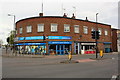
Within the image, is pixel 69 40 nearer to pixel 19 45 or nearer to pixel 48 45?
pixel 48 45

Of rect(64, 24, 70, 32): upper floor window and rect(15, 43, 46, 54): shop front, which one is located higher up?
rect(64, 24, 70, 32): upper floor window

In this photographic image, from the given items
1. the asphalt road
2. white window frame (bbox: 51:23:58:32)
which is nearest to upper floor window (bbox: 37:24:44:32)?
white window frame (bbox: 51:23:58:32)

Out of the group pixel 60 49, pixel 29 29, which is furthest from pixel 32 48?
pixel 60 49

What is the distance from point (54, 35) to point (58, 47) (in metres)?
2.56

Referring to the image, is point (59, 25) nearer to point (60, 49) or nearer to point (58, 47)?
point (58, 47)

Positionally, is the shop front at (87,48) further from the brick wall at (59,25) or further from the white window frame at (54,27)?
the white window frame at (54,27)

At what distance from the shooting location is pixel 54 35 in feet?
112

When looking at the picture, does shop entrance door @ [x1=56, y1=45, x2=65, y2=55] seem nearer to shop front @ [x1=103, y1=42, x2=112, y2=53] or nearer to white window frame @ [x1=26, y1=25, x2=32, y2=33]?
white window frame @ [x1=26, y1=25, x2=32, y2=33]

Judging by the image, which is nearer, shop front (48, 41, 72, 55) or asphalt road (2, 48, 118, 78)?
asphalt road (2, 48, 118, 78)

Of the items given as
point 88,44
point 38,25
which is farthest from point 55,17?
point 88,44

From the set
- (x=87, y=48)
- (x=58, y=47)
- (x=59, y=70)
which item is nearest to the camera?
(x=59, y=70)

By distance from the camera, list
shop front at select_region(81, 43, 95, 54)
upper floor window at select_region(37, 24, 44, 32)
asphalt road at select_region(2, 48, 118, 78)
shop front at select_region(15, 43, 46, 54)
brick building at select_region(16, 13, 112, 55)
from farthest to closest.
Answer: shop front at select_region(81, 43, 95, 54) < upper floor window at select_region(37, 24, 44, 32) < shop front at select_region(15, 43, 46, 54) < brick building at select_region(16, 13, 112, 55) < asphalt road at select_region(2, 48, 118, 78)

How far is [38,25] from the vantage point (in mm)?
35312

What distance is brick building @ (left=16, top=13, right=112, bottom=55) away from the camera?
112 ft
